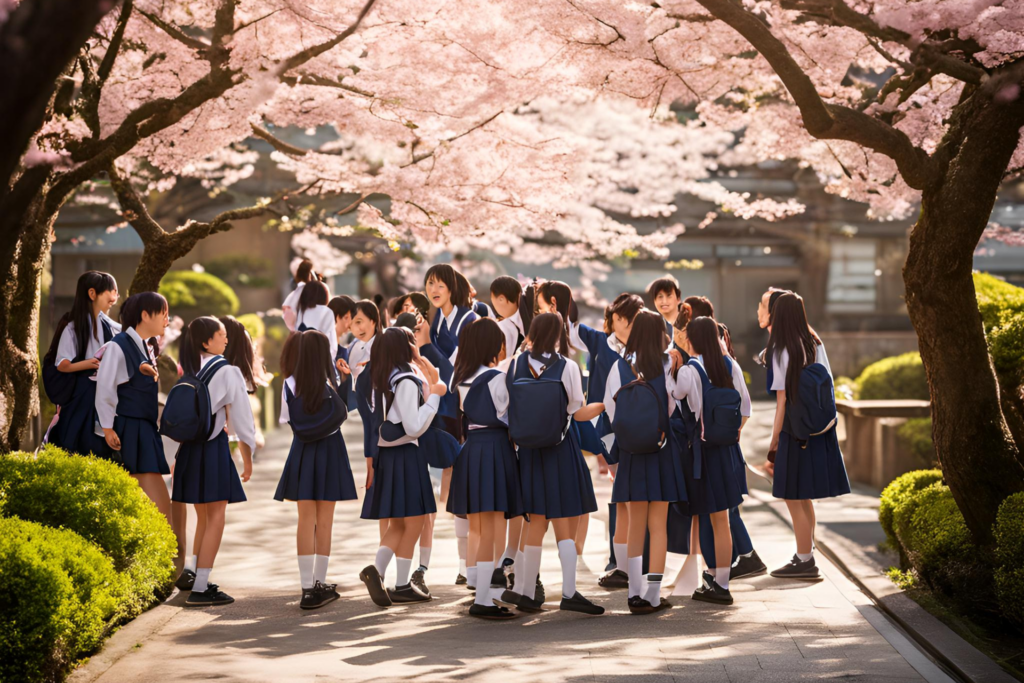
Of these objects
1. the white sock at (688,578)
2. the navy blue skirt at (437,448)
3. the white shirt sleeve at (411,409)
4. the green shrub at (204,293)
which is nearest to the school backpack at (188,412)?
the white shirt sleeve at (411,409)

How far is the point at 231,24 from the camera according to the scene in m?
7.90

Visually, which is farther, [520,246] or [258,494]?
[520,246]

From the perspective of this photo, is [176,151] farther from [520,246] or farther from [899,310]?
[899,310]

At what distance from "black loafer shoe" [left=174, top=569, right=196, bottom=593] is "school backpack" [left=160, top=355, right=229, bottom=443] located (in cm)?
106

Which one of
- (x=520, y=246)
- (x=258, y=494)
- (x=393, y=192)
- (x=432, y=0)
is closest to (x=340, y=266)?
(x=520, y=246)

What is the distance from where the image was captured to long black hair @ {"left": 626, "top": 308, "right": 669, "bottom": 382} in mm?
6785

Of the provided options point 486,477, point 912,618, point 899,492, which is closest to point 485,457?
point 486,477

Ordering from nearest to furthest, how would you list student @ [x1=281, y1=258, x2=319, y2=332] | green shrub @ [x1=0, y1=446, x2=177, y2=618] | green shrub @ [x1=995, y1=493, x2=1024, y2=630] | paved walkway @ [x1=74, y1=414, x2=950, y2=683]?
1. paved walkway @ [x1=74, y1=414, x2=950, y2=683]
2. green shrub @ [x1=995, y1=493, x2=1024, y2=630]
3. green shrub @ [x1=0, y1=446, x2=177, y2=618]
4. student @ [x1=281, y1=258, x2=319, y2=332]

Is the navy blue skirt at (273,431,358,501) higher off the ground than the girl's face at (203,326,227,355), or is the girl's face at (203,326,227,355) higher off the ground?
the girl's face at (203,326,227,355)

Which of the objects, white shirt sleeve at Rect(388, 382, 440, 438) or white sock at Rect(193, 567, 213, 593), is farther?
white sock at Rect(193, 567, 213, 593)

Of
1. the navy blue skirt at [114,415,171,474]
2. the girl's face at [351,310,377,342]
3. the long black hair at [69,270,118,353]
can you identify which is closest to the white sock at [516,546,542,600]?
the girl's face at [351,310,377,342]

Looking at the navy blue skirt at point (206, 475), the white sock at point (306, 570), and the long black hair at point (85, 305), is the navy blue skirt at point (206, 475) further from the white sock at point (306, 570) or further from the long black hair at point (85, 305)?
the long black hair at point (85, 305)

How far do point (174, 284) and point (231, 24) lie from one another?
13780 millimetres

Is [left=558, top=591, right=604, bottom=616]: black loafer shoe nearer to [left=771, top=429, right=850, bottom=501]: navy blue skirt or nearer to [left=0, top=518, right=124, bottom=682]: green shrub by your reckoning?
[left=771, top=429, right=850, bottom=501]: navy blue skirt
